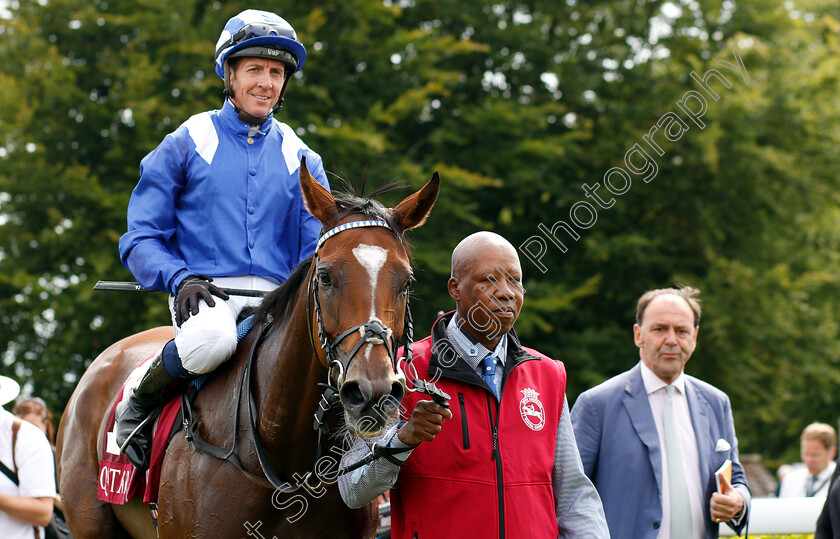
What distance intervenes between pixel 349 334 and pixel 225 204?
4.77 ft

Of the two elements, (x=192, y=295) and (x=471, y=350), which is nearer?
Result: (x=471, y=350)

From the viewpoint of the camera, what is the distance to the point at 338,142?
43.3ft

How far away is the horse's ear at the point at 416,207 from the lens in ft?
11.5

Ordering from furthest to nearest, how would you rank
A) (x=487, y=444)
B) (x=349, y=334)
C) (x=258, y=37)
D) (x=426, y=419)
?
(x=258, y=37) < (x=487, y=444) < (x=349, y=334) < (x=426, y=419)

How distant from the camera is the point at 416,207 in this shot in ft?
11.6

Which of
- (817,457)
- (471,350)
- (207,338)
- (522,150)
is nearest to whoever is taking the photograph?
(471,350)

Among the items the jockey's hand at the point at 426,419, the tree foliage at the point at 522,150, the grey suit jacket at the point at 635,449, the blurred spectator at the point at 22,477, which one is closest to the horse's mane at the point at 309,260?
the jockey's hand at the point at 426,419

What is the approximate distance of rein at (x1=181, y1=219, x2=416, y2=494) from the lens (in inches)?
118

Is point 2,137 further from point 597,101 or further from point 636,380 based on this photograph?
point 636,380

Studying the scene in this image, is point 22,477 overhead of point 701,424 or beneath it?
beneath

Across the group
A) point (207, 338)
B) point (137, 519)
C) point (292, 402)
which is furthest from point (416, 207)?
point (137, 519)

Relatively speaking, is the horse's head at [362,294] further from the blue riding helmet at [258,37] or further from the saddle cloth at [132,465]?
the blue riding helmet at [258,37]

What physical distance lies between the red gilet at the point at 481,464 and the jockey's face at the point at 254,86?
65.0 inches

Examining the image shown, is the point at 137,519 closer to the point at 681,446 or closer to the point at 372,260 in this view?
the point at 372,260
